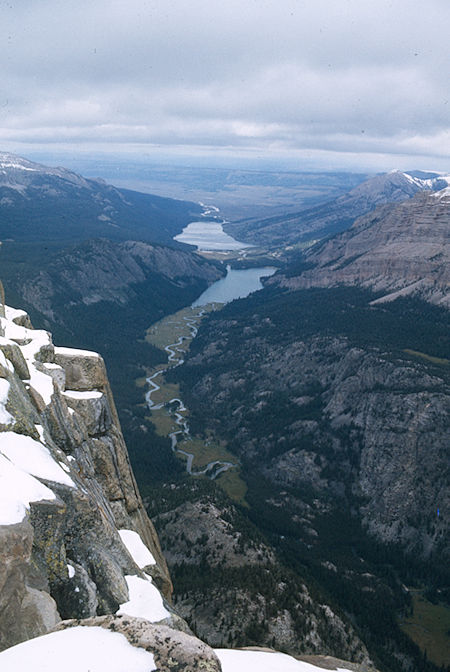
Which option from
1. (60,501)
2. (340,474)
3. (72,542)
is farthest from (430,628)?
(60,501)

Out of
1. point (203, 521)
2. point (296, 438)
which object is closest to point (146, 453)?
point (296, 438)

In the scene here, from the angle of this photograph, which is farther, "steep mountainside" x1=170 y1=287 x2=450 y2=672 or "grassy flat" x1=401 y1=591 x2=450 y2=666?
"steep mountainside" x1=170 y1=287 x2=450 y2=672

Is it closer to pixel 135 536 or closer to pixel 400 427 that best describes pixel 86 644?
pixel 135 536

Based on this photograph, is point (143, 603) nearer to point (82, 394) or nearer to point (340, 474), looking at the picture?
point (82, 394)

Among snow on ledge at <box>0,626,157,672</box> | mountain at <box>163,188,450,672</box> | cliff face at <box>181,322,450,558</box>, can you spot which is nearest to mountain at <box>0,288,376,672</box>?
snow on ledge at <box>0,626,157,672</box>

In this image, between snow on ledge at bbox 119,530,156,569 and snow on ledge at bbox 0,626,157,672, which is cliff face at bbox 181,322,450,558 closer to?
snow on ledge at bbox 119,530,156,569

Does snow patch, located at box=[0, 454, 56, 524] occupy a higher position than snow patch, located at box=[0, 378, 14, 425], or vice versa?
snow patch, located at box=[0, 378, 14, 425]
